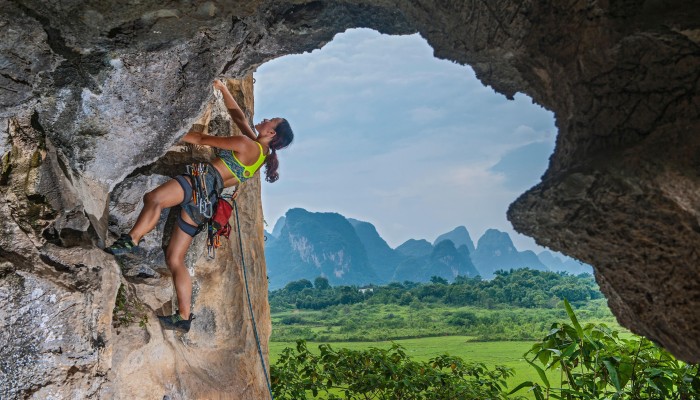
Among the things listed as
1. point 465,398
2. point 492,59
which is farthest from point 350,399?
point 492,59

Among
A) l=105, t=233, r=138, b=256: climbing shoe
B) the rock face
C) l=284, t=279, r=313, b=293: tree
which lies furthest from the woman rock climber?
l=284, t=279, r=313, b=293: tree

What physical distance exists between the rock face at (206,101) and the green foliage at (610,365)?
1.13 metres

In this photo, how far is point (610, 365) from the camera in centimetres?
385

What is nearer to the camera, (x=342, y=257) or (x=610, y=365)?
(x=610, y=365)

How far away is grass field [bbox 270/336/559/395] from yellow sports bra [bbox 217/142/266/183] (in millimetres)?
12169

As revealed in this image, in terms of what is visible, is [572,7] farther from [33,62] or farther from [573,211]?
[33,62]

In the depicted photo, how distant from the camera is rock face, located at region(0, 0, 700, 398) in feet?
8.10

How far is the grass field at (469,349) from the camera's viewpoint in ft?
54.6

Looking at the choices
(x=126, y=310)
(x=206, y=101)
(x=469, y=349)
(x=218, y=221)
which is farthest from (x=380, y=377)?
(x=469, y=349)

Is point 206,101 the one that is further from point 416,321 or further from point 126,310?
point 416,321

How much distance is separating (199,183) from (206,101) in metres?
0.90

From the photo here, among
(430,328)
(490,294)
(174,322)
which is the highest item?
(174,322)

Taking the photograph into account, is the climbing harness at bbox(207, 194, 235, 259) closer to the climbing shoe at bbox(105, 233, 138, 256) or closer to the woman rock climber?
the woman rock climber

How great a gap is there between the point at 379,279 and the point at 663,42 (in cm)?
11554
